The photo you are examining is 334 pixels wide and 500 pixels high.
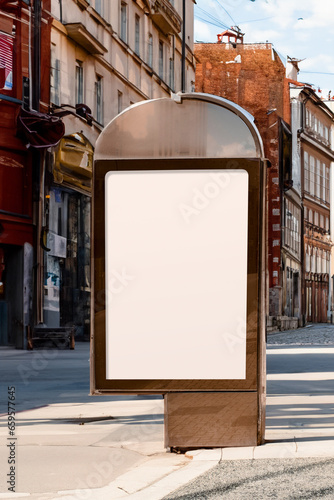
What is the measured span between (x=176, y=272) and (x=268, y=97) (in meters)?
51.4

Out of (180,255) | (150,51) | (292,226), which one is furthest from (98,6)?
(292,226)

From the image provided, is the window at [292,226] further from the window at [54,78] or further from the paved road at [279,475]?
the paved road at [279,475]

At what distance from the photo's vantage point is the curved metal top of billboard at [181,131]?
6.98m

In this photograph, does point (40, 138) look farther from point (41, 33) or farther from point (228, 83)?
point (228, 83)

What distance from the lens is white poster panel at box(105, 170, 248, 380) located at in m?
6.89

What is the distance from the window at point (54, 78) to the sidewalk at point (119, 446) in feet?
48.3

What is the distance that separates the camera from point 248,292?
699 cm

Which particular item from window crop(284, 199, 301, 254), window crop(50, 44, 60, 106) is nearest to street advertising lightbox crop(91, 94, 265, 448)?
window crop(50, 44, 60, 106)

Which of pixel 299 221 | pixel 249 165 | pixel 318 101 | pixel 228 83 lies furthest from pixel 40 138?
pixel 318 101

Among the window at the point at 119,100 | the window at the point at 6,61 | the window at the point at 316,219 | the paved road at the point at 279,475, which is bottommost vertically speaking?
the paved road at the point at 279,475

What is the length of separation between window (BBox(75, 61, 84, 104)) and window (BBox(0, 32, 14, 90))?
4.48m

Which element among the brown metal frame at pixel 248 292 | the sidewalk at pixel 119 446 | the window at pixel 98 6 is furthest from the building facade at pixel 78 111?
the brown metal frame at pixel 248 292

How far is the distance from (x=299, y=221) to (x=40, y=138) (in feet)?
129

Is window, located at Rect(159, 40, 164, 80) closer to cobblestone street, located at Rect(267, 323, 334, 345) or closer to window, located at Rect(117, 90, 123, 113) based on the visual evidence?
window, located at Rect(117, 90, 123, 113)
